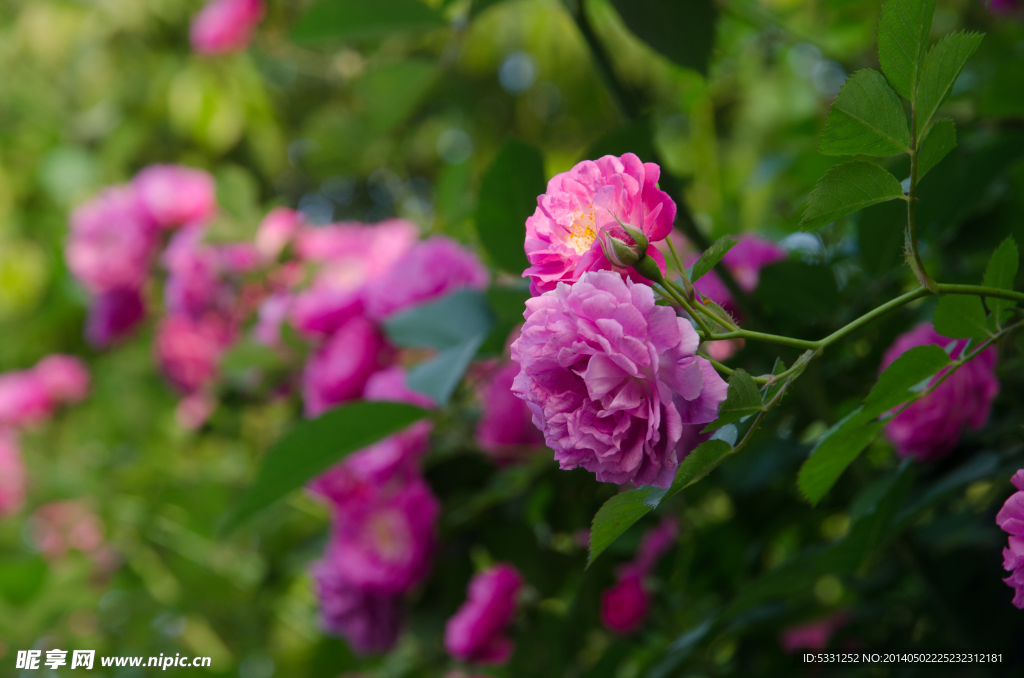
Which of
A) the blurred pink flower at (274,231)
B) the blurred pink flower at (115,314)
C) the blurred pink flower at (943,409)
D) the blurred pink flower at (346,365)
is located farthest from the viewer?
the blurred pink flower at (115,314)

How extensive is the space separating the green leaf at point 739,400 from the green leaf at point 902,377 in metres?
0.04

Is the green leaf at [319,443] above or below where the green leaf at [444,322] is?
below

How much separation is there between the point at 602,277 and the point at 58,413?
123cm

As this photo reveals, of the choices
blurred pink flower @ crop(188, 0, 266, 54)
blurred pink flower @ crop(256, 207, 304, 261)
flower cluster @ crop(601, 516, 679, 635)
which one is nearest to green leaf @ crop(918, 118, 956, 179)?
flower cluster @ crop(601, 516, 679, 635)

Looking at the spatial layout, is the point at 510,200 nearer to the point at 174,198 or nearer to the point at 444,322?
the point at 444,322

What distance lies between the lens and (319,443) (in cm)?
33

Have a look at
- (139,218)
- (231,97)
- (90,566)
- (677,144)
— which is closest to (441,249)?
(139,218)

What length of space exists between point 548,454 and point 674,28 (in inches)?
8.9

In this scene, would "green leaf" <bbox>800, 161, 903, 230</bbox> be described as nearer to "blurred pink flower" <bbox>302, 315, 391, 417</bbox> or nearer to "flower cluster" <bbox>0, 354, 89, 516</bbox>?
"blurred pink flower" <bbox>302, 315, 391, 417</bbox>

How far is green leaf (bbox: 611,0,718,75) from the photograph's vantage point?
1.11ft

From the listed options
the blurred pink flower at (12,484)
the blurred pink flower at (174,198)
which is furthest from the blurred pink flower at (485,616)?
the blurred pink flower at (12,484)

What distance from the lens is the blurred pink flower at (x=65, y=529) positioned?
36.9 inches

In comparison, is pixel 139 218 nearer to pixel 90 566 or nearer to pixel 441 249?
pixel 90 566

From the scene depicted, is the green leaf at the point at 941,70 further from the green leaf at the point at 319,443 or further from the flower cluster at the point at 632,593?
the flower cluster at the point at 632,593
